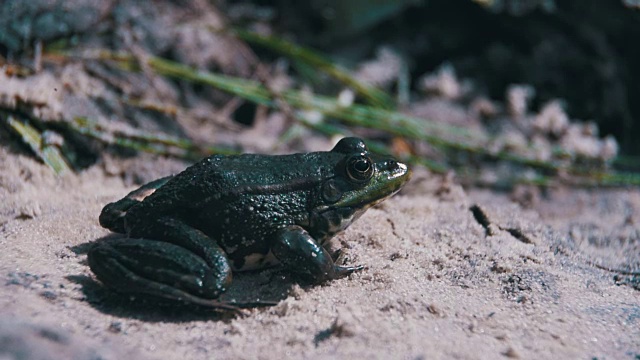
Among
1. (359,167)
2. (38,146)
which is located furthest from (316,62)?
(359,167)

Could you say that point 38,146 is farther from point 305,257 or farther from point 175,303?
point 305,257

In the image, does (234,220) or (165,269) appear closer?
(165,269)

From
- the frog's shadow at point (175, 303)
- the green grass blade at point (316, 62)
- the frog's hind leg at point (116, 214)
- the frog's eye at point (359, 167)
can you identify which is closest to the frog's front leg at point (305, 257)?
the frog's shadow at point (175, 303)

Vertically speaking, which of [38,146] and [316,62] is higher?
[316,62]

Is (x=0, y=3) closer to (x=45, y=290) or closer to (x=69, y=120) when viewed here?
(x=69, y=120)

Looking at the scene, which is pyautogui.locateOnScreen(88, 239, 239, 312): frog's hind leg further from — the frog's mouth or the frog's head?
the frog's mouth

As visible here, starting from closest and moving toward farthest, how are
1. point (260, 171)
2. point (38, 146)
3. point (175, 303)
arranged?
point (175, 303)
point (260, 171)
point (38, 146)
